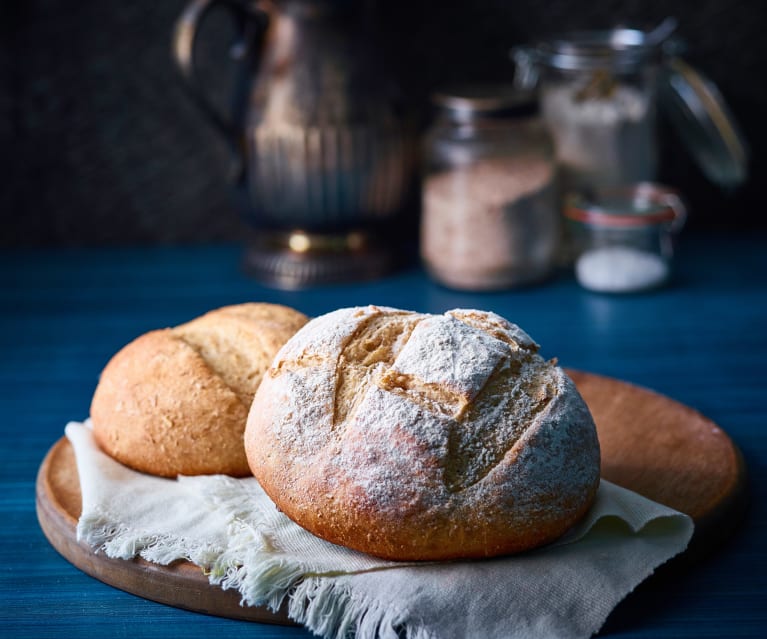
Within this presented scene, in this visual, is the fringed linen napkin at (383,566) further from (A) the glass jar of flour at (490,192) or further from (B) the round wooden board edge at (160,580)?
(A) the glass jar of flour at (490,192)

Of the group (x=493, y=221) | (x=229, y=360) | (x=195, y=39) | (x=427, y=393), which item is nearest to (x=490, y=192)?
(x=493, y=221)

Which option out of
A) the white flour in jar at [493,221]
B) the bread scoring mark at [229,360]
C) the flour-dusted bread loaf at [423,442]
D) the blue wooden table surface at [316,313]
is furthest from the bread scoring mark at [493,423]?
the white flour in jar at [493,221]

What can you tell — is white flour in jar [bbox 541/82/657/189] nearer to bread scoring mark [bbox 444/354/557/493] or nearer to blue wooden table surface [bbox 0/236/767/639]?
blue wooden table surface [bbox 0/236/767/639]

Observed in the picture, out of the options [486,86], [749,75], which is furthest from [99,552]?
[749,75]

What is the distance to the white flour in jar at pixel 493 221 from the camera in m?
1.77

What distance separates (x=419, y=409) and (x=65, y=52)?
4.87ft

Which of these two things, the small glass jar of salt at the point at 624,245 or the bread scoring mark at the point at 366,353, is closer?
the bread scoring mark at the point at 366,353

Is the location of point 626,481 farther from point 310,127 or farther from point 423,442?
point 310,127

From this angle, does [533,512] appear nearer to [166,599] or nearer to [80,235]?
[166,599]

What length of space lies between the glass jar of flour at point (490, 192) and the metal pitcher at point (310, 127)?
0.34 ft

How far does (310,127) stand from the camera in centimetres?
178

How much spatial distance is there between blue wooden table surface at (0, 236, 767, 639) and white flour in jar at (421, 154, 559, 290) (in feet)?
0.16

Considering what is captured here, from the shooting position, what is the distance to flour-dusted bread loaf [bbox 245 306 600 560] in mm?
873

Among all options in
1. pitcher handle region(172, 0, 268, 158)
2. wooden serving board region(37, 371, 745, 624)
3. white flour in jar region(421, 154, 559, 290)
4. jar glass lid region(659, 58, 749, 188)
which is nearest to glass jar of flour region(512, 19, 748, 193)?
jar glass lid region(659, 58, 749, 188)
